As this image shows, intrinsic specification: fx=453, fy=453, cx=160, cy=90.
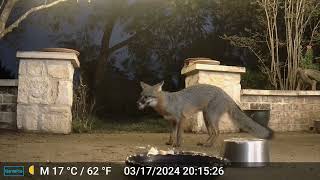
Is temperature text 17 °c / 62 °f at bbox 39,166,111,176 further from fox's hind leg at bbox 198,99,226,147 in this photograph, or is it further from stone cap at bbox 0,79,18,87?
stone cap at bbox 0,79,18,87

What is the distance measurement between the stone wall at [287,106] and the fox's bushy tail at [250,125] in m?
3.09

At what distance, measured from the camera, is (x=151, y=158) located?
141 inches

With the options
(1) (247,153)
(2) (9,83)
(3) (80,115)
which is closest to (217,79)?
(3) (80,115)

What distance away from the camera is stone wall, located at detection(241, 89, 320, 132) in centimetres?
927

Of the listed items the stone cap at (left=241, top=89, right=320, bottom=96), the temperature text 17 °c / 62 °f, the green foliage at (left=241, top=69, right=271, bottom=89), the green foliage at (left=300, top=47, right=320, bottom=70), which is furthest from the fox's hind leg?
the green foliage at (left=300, top=47, right=320, bottom=70)

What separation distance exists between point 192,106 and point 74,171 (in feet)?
9.29

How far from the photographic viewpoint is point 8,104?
7.80m

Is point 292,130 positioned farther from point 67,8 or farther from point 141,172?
point 67,8

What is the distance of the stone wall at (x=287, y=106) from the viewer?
927 cm

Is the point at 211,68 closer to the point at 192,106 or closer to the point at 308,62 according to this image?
the point at 192,106

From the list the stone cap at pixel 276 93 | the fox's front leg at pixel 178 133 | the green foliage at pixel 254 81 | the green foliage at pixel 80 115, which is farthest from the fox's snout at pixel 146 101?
the green foliage at pixel 254 81

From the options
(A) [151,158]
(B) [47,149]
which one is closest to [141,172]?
(A) [151,158]

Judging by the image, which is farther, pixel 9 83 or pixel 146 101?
pixel 9 83

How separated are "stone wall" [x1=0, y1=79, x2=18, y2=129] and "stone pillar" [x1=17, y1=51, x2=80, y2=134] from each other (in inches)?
12.4
